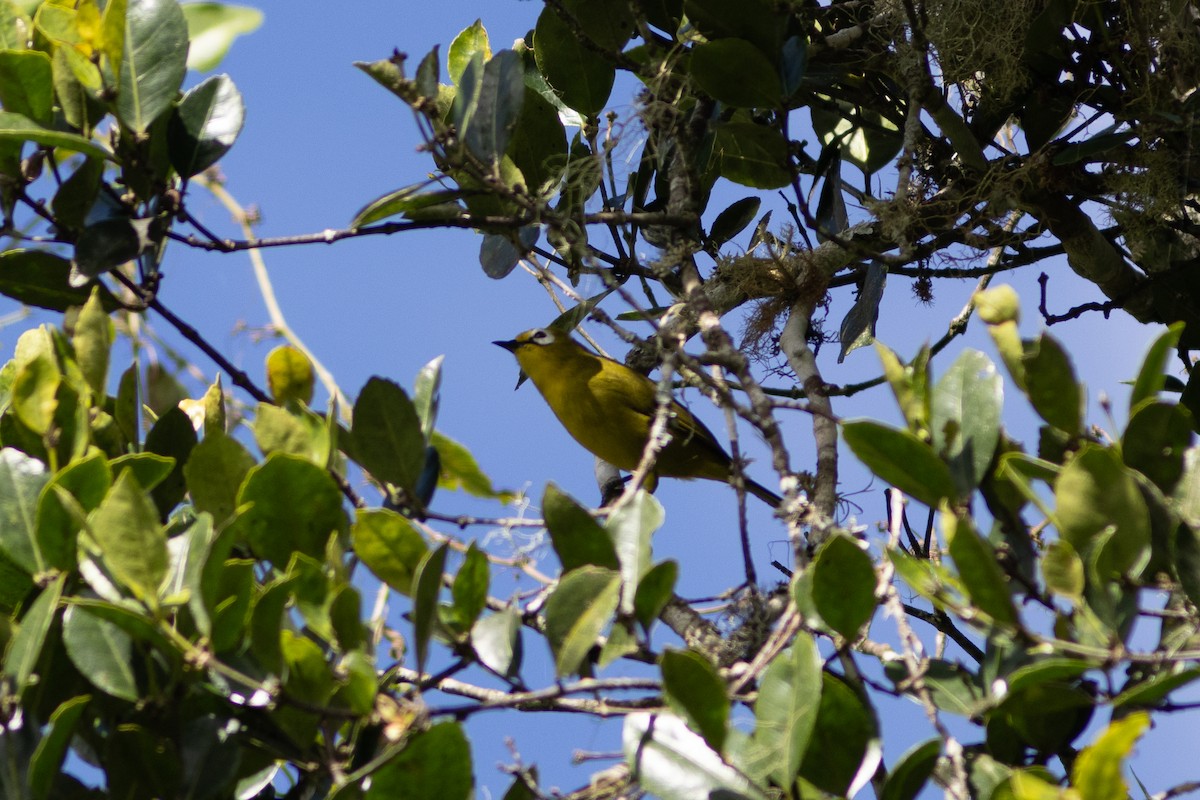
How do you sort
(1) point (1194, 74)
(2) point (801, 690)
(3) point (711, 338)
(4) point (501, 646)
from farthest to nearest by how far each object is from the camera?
(1) point (1194, 74), (3) point (711, 338), (4) point (501, 646), (2) point (801, 690)

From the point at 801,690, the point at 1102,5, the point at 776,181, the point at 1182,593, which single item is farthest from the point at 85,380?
the point at 1102,5

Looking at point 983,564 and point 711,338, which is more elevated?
point 711,338

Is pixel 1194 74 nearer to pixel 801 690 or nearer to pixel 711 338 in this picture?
pixel 711 338

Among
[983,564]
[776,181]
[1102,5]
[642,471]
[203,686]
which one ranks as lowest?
[203,686]

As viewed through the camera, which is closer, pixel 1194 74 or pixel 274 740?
pixel 274 740

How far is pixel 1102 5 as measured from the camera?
3.01m

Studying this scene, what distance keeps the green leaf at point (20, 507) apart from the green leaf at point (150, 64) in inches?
24.2

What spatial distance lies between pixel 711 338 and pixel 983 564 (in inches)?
32.0

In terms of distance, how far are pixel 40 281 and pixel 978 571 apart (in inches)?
67.0

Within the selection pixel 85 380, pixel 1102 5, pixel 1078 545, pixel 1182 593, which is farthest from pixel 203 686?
pixel 1102 5

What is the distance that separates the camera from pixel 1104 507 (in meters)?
1.46

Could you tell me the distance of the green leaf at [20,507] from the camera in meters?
1.64

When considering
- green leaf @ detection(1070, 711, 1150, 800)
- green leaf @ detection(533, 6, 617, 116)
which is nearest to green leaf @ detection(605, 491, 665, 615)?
green leaf @ detection(1070, 711, 1150, 800)

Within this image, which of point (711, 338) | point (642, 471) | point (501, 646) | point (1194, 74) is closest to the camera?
point (501, 646)
